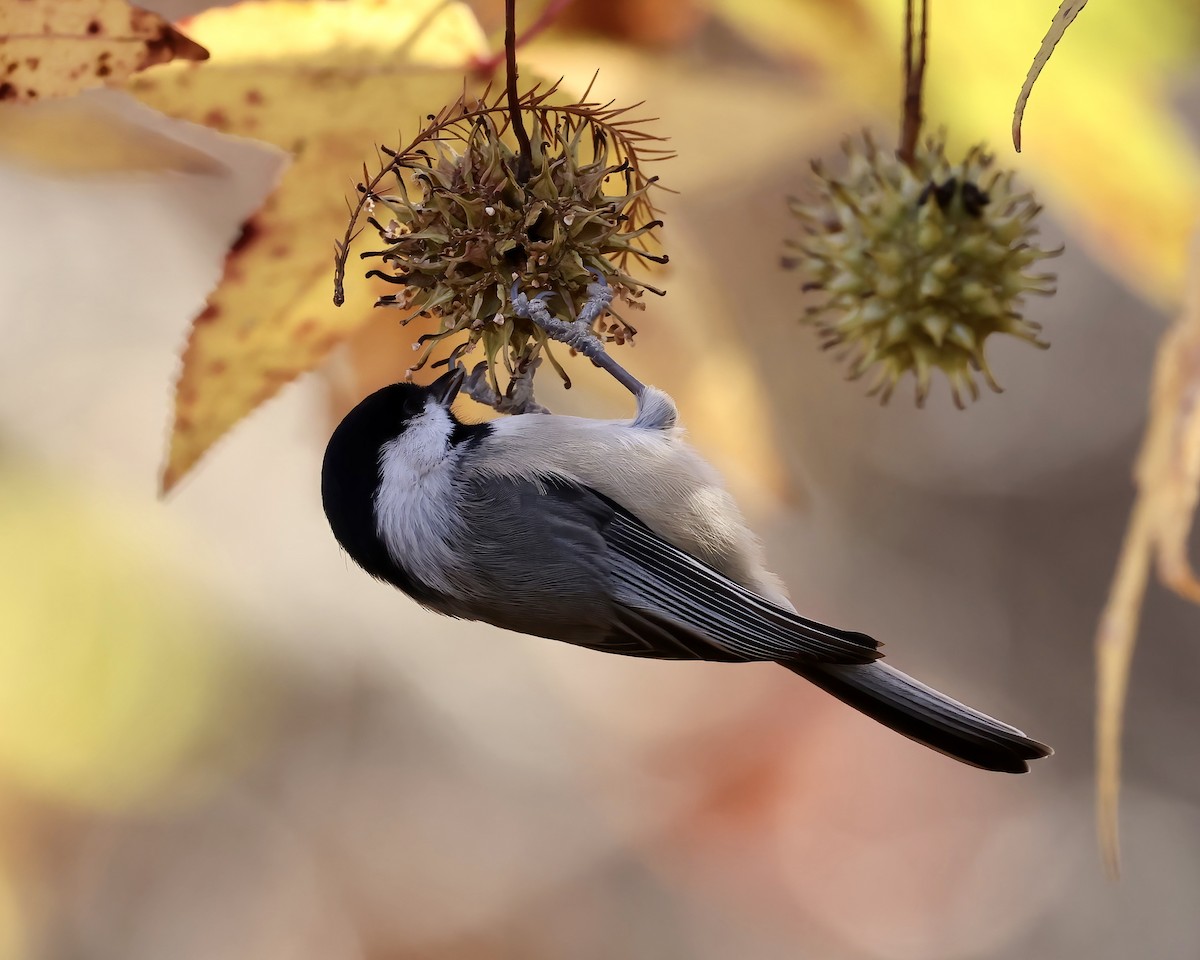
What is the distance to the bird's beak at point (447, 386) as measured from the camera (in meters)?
1.41

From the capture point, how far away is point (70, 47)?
1045mm

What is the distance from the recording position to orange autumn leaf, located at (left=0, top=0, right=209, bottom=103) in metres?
1.04

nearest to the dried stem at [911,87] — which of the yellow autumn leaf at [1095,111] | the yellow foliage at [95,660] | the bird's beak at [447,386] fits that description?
the yellow autumn leaf at [1095,111]

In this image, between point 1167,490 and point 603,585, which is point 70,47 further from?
point 1167,490

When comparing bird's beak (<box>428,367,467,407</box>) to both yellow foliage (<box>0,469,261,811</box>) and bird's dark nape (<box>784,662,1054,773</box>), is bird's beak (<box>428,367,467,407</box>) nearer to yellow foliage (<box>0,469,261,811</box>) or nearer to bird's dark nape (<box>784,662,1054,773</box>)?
bird's dark nape (<box>784,662,1054,773</box>)

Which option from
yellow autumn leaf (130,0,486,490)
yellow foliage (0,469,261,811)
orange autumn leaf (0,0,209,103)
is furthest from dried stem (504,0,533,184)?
yellow foliage (0,469,261,811)

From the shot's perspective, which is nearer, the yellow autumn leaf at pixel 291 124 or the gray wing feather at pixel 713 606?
the yellow autumn leaf at pixel 291 124

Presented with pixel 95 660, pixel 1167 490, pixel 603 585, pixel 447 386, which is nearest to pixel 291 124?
Result: pixel 447 386

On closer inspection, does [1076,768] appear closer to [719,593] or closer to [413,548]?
[719,593]

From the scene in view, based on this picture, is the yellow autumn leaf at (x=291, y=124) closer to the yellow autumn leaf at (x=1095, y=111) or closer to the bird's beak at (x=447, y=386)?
the bird's beak at (x=447, y=386)

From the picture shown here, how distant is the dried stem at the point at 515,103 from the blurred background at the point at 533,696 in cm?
102

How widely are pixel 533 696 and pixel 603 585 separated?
143cm

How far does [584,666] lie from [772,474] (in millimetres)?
1331

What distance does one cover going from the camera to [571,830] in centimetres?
278
